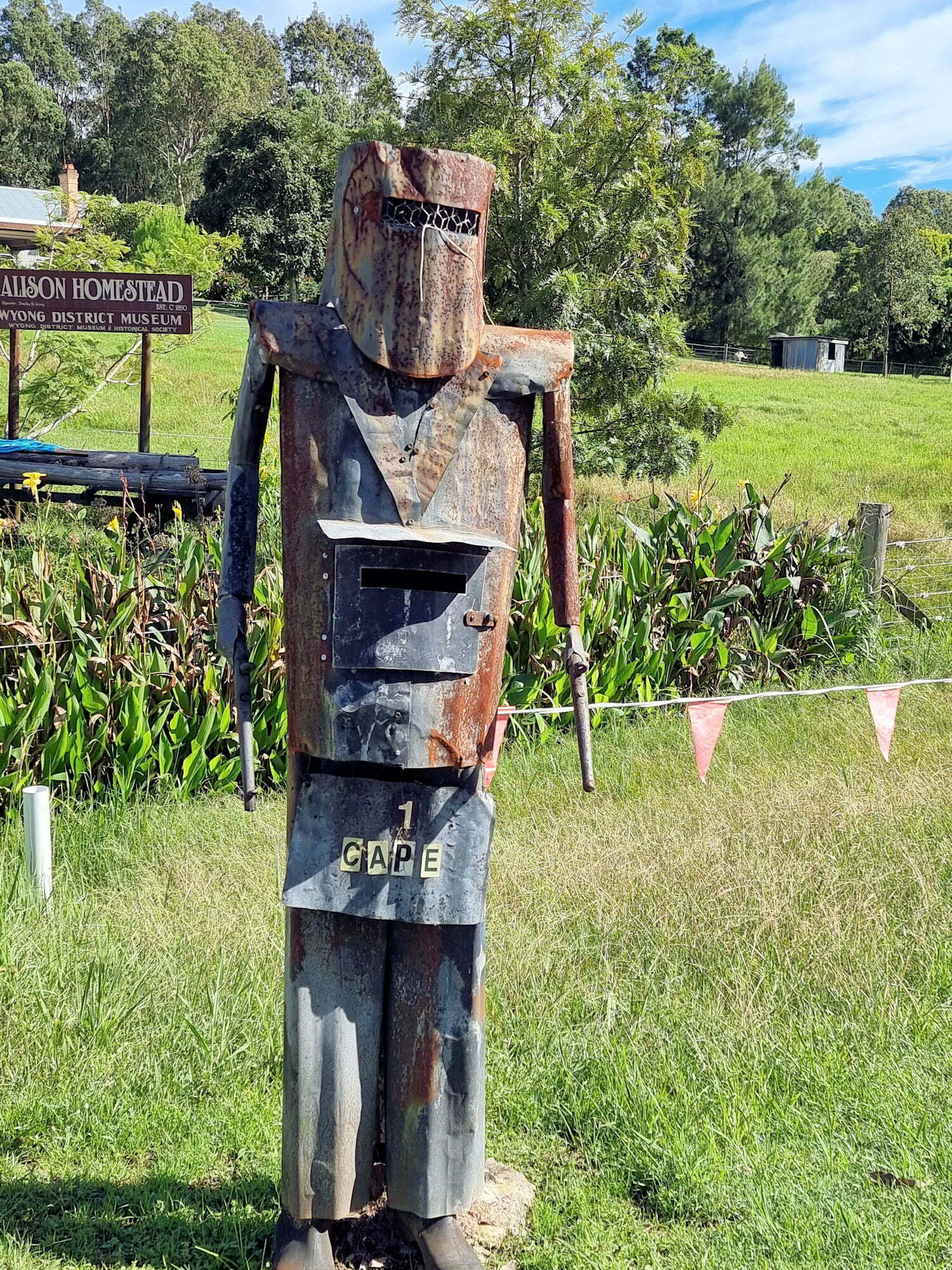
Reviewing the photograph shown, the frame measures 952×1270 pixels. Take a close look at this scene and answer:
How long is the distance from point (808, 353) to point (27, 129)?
3544 centimetres

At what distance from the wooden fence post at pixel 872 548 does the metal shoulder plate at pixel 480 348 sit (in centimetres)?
534

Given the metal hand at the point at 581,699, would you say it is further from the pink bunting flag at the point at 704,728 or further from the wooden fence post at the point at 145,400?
the wooden fence post at the point at 145,400

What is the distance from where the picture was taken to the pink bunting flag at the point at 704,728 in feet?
14.5

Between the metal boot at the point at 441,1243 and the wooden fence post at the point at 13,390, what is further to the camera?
the wooden fence post at the point at 13,390

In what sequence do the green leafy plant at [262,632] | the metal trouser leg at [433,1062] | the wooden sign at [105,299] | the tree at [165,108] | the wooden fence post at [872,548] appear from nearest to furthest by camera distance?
the metal trouser leg at [433,1062] < the green leafy plant at [262,632] < the wooden fence post at [872,548] < the wooden sign at [105,299] < the tree at [165,108]

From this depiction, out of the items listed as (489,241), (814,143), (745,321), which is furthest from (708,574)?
(814,143)

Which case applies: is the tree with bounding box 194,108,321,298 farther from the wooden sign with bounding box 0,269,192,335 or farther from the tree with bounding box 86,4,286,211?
the wooden sign with bounding box 0,269,192,335

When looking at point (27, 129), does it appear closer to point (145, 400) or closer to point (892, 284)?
point (892, 284)

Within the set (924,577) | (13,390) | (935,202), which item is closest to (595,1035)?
(924,577)

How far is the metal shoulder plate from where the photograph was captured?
232 centimetres

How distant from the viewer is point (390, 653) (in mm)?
2211

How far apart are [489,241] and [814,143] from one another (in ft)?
139

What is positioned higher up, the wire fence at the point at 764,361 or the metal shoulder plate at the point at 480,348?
the wire fence at the point at 764,361

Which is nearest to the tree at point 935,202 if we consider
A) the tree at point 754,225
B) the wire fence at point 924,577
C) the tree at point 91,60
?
the tree at point 754,225
